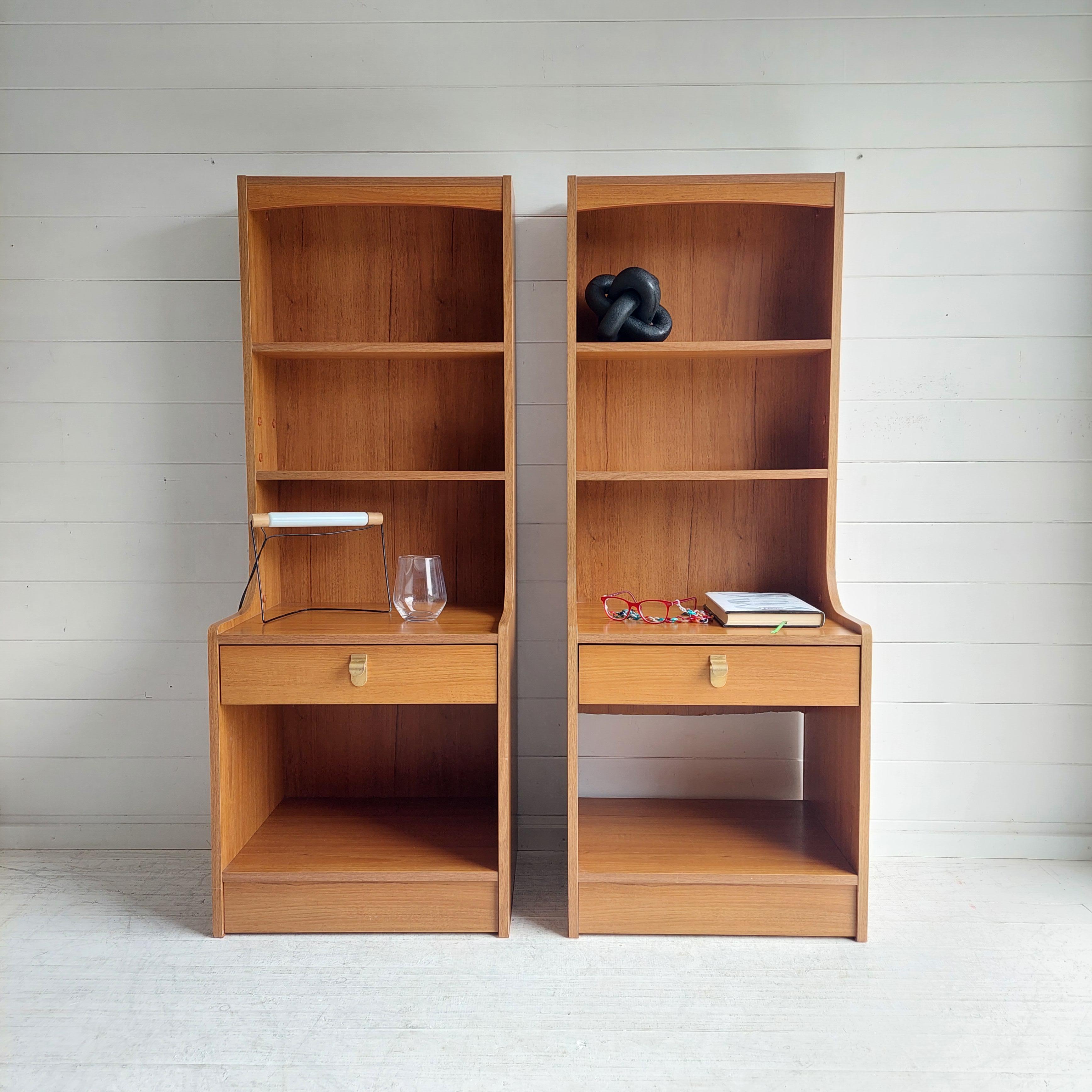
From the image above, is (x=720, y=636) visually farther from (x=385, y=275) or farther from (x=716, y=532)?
(x=385, y=275)

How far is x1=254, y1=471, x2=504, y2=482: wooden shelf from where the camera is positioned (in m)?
1.81

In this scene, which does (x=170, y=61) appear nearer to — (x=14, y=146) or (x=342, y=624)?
(x=14, y=146)

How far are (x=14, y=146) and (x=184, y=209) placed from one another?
0.46 meters

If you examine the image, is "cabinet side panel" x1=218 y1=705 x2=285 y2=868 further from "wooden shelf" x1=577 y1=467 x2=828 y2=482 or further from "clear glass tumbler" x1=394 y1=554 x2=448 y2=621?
"wooden shelf" x1=577 y1=467 x2=828 y2=482

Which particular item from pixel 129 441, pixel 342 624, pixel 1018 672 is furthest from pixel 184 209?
pixel 1018 672

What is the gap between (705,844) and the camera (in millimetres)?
1862

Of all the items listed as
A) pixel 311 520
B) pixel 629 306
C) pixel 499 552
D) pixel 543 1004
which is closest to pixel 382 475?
pixel 311 520

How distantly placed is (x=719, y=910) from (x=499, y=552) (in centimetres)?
99

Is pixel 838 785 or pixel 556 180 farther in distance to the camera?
pixel 556 180

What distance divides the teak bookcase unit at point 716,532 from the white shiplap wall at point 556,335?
0.13 metres

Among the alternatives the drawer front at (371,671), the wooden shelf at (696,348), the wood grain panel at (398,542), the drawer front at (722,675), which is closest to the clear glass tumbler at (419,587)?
the drawer front at (371,671)

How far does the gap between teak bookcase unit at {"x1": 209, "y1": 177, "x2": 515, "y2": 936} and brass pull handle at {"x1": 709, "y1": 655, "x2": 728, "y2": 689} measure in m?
0.43

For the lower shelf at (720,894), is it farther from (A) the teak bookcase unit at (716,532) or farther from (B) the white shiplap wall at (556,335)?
(B) the white shiplap wall at (556,335)

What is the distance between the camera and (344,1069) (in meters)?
1.33
